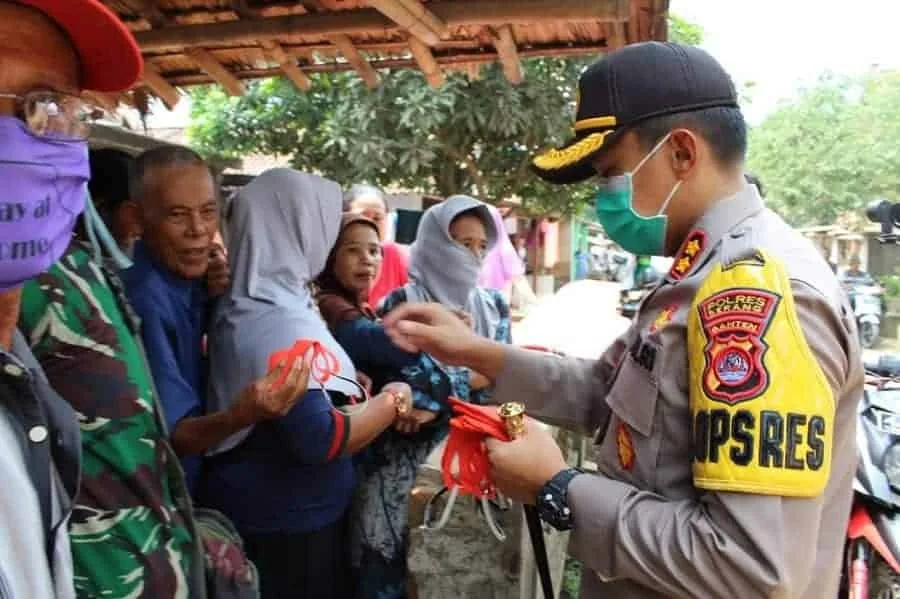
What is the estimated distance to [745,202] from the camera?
140 cm

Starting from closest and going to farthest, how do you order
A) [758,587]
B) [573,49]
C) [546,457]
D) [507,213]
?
[758,587], [546,457], [573,49], [507,213]

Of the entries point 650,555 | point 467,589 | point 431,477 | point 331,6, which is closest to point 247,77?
point 331,6

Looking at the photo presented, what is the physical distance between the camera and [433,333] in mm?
2062

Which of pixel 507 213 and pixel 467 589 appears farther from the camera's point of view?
pixel 507 213

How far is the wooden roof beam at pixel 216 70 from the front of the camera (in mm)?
3854

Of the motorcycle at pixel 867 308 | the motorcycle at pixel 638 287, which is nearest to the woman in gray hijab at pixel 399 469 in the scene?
the motorcycle at pixel 638 287

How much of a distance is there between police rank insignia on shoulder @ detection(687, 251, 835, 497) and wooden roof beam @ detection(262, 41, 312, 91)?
3.06m

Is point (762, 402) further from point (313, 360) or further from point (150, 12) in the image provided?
point (150, 12)

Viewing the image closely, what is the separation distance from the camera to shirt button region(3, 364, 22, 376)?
3.35 feet

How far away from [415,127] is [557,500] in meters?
8.12

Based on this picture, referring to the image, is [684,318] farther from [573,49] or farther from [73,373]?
[573,49]

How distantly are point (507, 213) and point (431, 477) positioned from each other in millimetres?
10051

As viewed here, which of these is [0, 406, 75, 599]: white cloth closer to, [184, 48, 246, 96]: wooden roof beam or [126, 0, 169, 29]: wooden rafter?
[126, 0, 169, 29]: wooden rafter

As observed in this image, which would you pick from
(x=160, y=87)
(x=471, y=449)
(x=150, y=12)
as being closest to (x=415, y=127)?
(x=160, y=87)
